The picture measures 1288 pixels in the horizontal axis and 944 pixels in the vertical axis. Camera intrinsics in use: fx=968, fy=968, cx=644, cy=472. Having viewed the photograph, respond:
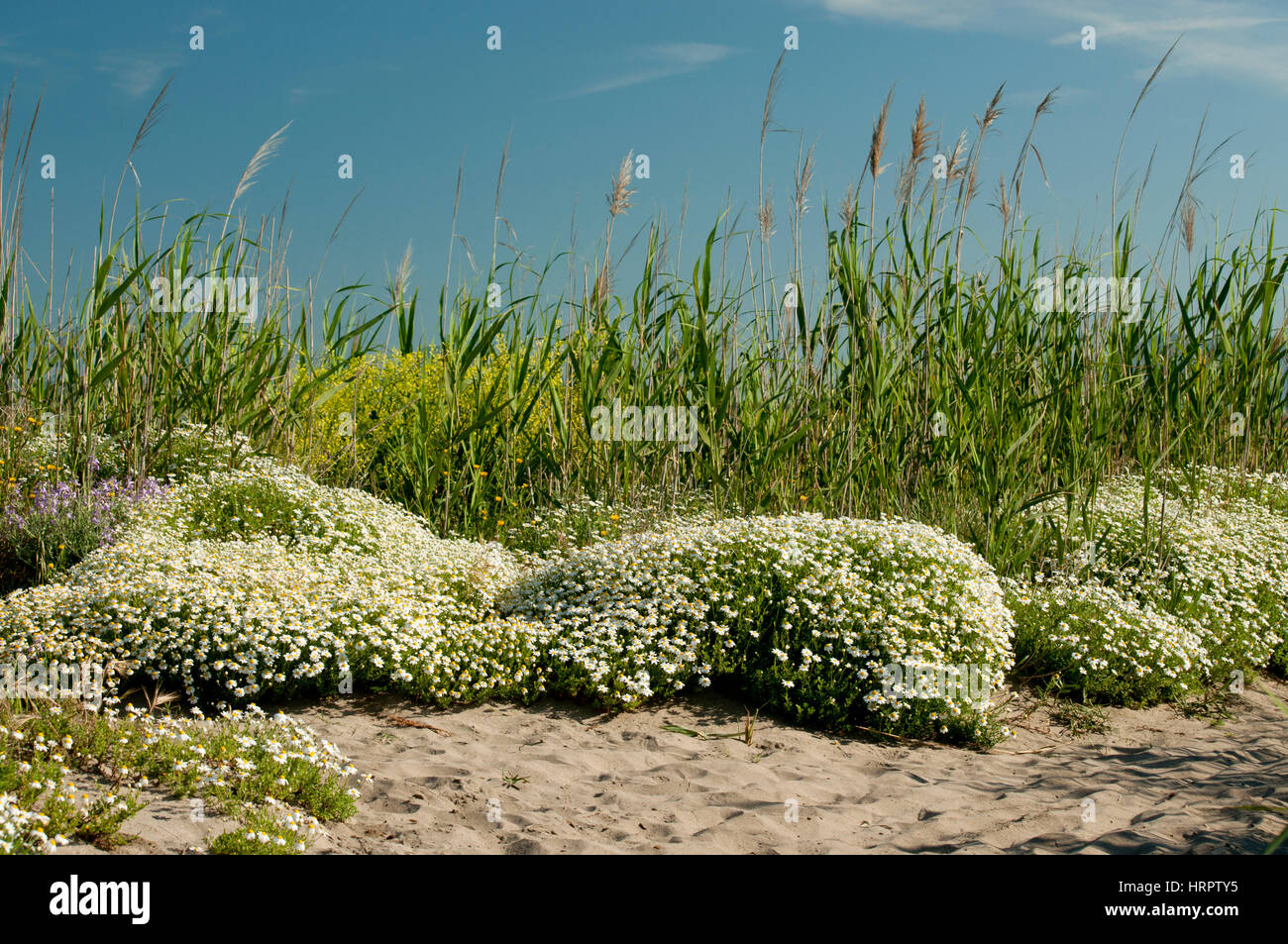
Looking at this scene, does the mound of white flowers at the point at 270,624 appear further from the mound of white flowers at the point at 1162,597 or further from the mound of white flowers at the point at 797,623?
the mound of white flowers at the point at 1162,597

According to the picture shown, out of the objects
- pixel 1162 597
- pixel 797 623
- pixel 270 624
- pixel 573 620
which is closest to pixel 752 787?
pixel 797 623

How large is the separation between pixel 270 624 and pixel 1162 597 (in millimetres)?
4775

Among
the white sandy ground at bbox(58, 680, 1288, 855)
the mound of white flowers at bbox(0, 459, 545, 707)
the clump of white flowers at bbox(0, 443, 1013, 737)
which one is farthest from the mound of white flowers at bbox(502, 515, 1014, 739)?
the mound of white flowers at bbox(0, 459, 545, 707)

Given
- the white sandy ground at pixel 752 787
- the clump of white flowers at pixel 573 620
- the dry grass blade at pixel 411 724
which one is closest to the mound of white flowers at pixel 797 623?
the clump of white flowers at pixel 573 620

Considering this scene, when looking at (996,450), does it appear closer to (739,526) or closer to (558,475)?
(739,526)

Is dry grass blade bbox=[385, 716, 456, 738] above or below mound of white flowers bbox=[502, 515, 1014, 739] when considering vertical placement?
below

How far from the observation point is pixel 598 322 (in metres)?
6.52

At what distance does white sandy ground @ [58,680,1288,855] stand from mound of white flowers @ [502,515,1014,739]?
0.16 meters

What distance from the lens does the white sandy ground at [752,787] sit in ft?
9.98

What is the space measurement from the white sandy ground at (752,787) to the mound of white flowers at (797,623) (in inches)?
6.3

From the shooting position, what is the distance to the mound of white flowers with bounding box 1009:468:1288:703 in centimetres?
488

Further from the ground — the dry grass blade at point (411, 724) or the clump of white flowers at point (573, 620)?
the clump of white flowers at point (573, 620)

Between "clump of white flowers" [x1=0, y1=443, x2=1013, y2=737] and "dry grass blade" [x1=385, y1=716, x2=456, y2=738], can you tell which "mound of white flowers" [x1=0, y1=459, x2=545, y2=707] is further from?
"dry grass blade" [x1=385, y1=716, x2=456, y2=738]
